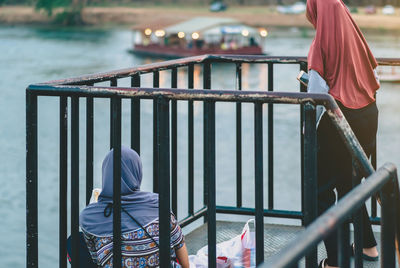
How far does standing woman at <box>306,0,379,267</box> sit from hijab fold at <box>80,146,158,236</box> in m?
0.79

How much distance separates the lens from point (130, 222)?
2643 mm

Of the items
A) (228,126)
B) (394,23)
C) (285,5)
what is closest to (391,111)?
(228,126)

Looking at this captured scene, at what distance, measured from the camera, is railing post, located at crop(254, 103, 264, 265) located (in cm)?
242

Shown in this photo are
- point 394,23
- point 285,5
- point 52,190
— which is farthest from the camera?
point 285,5

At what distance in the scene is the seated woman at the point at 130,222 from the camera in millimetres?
2625

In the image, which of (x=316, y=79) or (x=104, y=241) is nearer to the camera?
(x=104, y=241)

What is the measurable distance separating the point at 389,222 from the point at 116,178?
92 centimetres

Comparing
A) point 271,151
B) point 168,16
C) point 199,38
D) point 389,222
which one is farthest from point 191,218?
point 168,16

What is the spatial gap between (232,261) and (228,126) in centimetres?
4281

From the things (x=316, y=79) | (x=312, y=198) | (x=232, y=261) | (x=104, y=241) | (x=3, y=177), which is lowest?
(x=3, y=177)

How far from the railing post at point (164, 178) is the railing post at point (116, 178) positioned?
0.13 m

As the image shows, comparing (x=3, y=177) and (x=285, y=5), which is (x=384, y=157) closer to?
(x=3, y=177)

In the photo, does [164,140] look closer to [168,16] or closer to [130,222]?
[130,222]

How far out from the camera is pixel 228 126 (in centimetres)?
4584
